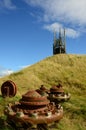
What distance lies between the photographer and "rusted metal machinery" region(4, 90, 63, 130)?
1043 cm

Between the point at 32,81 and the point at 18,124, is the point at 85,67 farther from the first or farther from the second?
the point at 18,124

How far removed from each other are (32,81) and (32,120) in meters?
21.5

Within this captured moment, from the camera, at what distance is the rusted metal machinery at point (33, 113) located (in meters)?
10.4

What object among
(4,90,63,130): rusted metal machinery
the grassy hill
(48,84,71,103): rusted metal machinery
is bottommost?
(4,90,63,130): rusted metal machinery

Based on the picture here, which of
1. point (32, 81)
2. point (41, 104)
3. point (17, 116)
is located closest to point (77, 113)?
point (41, 104)

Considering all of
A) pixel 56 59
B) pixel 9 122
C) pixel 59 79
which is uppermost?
pixel 56 59

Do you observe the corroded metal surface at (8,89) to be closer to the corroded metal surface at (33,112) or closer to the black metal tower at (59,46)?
the corroded metal surface at (33,112)

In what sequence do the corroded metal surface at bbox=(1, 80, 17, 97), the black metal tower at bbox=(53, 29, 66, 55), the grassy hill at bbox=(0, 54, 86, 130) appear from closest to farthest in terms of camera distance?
the corroded metal surface at bbox=(1, 80, 17, 97), the grassy hill at bbox=(0, 54, 86, 130), the black metal tower at bbox=(53, 29, 66, 55)

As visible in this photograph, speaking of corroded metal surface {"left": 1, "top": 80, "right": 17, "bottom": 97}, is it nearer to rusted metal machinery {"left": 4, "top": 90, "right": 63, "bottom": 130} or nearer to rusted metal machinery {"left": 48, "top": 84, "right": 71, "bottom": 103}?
rusted metal machinery {"left": 48, "top": 84, "right": 71, "bottom": 103}

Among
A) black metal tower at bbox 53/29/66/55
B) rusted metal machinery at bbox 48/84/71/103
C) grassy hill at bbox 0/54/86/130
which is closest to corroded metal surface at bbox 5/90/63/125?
rusted metal machinery at bbox 48/84/71/103

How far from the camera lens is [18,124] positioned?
Answer: 1075 centimetres

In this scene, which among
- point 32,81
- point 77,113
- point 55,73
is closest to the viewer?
point 77,113

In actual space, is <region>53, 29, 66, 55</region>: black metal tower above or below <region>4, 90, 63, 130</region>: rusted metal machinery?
above

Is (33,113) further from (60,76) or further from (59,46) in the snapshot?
(59,46)
